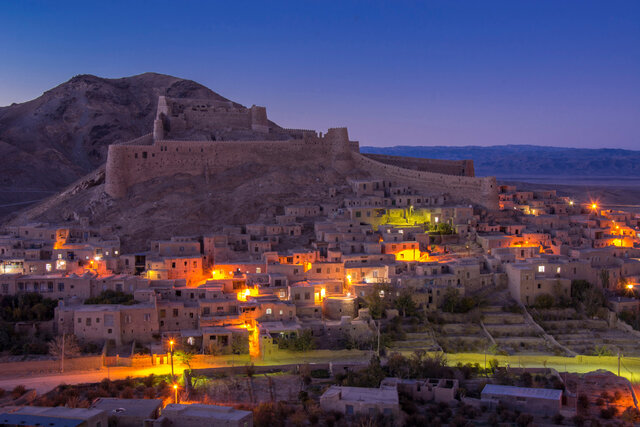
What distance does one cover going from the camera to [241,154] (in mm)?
39844

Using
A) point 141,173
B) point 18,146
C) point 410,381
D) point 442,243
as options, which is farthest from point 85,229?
point 18,146

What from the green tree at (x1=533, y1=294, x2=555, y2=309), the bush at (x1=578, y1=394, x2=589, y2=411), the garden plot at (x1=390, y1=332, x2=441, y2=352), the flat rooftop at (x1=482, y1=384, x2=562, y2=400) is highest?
the green tree at (x1=533, y1=294, x2=555, y2=309)

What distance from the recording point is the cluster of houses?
80.6 ft

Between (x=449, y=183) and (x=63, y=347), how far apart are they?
21370 millimetres

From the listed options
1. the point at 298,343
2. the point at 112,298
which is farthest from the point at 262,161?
the point at 298,343

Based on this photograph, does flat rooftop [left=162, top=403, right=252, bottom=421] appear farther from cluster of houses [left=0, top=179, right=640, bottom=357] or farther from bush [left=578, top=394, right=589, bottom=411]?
bush [left=578, top=394, right=589, bottom=411]

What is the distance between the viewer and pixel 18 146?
66500 millimetres

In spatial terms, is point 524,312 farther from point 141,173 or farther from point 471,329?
point 141,173

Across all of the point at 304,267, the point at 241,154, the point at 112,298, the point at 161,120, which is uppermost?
the point at 161,120

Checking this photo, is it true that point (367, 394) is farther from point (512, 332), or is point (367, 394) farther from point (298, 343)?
point (512, 332)

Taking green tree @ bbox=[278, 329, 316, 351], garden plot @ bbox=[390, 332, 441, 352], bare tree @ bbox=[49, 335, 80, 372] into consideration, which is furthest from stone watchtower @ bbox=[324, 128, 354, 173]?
bare tree @ bbox=[49, 335, 80, 372]

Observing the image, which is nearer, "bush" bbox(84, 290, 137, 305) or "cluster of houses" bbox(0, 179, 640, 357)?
"cluster of houses" bbox(0, 179, 640, 357)

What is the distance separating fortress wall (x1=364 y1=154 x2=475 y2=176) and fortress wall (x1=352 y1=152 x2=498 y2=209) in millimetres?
3867

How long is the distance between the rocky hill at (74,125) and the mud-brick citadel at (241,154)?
20.0m
